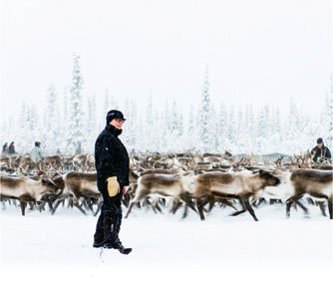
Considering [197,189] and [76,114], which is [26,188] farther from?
[76,114]

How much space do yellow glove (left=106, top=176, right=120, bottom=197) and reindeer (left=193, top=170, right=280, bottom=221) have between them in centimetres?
440

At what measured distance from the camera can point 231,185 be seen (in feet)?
33.7

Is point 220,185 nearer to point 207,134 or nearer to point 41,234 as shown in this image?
point 41,234

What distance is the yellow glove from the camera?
594 centimetres

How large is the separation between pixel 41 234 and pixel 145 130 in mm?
87246

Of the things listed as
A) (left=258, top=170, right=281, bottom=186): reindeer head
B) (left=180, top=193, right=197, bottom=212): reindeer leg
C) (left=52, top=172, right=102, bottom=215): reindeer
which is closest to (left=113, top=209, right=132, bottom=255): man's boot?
(left=180, top=193, right=197, bottom=212): reindeer leg

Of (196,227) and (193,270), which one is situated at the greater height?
(193,270)

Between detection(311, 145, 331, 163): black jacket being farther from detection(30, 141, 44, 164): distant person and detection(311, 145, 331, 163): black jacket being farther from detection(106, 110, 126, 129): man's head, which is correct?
detection(106, 110, 126, 129): man's head

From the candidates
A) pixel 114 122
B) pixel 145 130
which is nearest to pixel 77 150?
pixel 114 122

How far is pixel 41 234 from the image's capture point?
7465 mm

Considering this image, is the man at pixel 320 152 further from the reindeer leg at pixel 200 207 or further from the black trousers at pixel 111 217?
the black trousers at pixel 111 217

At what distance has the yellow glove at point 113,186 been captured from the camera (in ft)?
19.5

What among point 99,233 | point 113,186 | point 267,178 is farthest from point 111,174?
point 267,178

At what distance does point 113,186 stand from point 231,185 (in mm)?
4635
